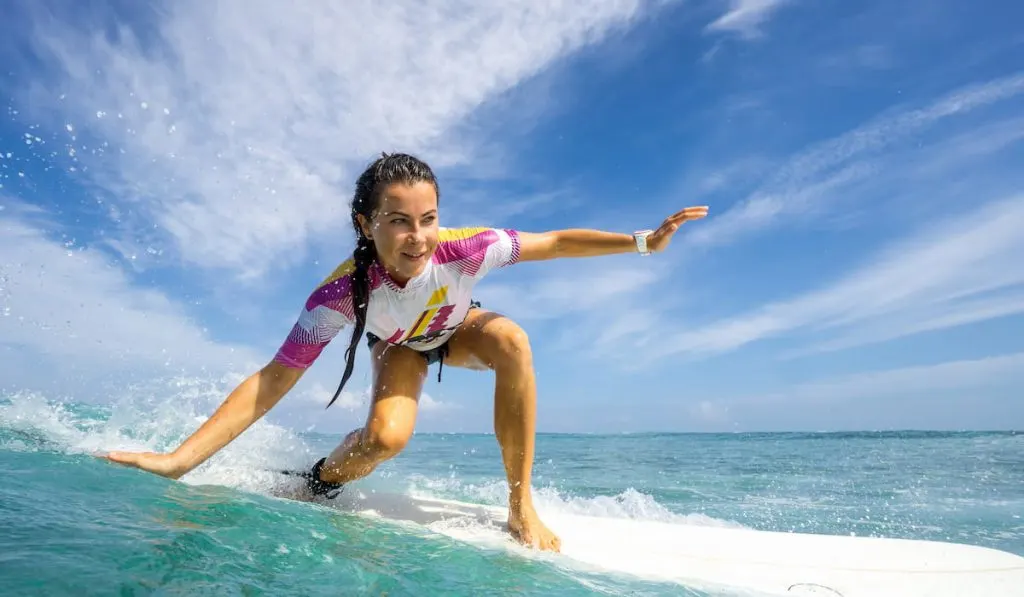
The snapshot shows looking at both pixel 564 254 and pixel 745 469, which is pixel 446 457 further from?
pixel 564 254

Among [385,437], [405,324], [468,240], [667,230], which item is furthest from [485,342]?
[667,230]

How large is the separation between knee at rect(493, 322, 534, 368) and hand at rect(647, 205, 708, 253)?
0.85m

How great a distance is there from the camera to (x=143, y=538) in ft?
5.98

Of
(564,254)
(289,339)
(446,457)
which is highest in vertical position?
(564,254)

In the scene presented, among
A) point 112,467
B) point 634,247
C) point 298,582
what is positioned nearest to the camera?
point 298,582

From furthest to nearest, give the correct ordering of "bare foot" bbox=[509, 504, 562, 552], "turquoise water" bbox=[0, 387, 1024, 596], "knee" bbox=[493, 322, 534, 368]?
"knee" bbox=[493, 322, 534, 368] < "bare foot" bbox=[509, 504, 562, 552] < "turquoise water" bbox=[0, 387, 1024, 596]

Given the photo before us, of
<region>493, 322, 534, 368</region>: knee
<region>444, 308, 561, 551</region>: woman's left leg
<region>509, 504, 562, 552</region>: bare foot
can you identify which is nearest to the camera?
Result: <region>509, 504, 562, 552</region>: bare foot

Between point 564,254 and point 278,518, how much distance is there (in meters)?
1.94

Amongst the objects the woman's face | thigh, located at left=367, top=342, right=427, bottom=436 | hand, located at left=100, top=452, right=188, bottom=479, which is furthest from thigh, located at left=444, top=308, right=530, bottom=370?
hand, located at left=100, top=452, right=188, bottom=479

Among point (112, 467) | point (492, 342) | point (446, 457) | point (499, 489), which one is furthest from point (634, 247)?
point (446, 457)

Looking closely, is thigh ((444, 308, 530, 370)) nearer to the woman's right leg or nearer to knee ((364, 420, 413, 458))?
the woman's right leg

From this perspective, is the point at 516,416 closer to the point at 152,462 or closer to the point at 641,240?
the point at 641,240

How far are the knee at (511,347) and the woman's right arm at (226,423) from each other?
3.28 feet

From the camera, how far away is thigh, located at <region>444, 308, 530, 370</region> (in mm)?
3246
